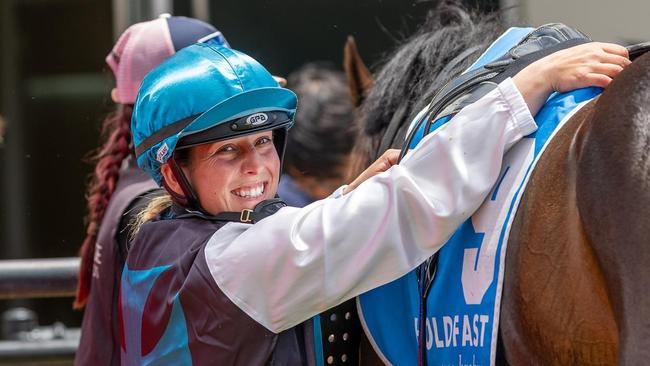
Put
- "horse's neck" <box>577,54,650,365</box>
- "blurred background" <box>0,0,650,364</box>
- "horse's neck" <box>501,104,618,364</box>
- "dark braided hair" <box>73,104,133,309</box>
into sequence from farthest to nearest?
"blurred background" <box>0,0,650,364</box>, "dark braided hair" <box>73,104,133,309</box>, "horse's neck" <box>501,104,618,364</box>, "horse's neck" <box>577,54,650,365</box>

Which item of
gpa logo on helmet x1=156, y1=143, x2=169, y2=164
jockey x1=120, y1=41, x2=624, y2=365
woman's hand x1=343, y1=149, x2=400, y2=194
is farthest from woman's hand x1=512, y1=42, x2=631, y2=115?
gpa logo on helmet x1=156, y1=143, x2=169, y2=164

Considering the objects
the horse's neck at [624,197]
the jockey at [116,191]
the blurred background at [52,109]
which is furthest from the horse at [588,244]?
the blurred background at [52,109]

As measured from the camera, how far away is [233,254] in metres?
1.88

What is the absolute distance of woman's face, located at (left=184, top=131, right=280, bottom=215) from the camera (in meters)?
2.06

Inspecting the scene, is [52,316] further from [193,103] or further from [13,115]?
[193,103]

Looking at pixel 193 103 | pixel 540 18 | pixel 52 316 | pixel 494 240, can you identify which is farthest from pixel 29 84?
pixel 494 240

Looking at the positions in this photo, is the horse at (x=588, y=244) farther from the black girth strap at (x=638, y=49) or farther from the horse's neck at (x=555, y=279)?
the black girth strap at (x=638, y=49)

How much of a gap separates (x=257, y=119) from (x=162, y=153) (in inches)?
7.7

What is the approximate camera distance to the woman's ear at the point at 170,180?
2.14 meters

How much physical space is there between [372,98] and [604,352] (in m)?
1.17

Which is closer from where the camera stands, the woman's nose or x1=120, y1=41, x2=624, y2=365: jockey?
x1=120, y1=41, x2=624, y2=365: jockey

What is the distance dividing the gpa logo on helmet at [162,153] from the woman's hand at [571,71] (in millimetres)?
675

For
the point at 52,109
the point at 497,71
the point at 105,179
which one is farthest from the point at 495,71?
Answer: the point at 52,109

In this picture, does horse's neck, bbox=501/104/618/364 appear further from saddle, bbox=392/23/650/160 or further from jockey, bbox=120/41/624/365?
saddle, bbox=392/23/650/160
